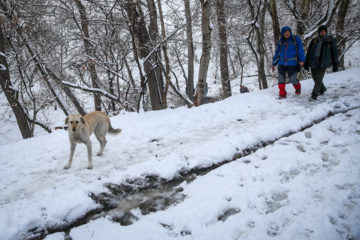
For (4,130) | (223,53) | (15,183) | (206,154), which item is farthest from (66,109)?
(4,130)

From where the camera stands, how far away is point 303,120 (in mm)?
4926

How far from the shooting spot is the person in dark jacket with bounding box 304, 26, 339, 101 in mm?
5868

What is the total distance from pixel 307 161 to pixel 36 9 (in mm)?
11075

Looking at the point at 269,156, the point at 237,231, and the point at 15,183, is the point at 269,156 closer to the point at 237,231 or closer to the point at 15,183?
the point at 237,231

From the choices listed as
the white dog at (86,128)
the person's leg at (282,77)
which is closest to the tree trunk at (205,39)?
the person's leg at (282,77)

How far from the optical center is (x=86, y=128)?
13.3 ft

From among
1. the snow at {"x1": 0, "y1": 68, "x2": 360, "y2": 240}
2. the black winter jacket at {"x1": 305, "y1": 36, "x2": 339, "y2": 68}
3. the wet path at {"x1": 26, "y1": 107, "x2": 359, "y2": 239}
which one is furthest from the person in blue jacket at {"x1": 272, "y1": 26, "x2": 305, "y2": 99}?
the wet path at {"x1": 26, "y1": 107, "x2": 359, "y2": 239}

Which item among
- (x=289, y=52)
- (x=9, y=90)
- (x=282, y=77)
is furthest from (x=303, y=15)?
(x=9, y=90)

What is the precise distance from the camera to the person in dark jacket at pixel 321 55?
587 cm

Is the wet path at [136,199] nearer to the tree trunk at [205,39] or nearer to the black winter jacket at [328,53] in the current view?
the black winter jacket at [328,53]

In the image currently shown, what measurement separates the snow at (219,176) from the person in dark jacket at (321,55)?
2.63ft

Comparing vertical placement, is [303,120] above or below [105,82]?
below

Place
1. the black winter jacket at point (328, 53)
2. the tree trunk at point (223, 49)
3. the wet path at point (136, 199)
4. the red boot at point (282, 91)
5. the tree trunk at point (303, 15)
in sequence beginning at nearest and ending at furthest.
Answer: the wet path at point (136, 199)
the black winter jacket at point (328, 53)
the red boot at point (282, 91)
the tree trunk at point (303, 15)
the tree trunk at point (223, 49)

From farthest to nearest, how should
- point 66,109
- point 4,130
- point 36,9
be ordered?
1. point 4,130
2. point 66,109
3. point 36,9
